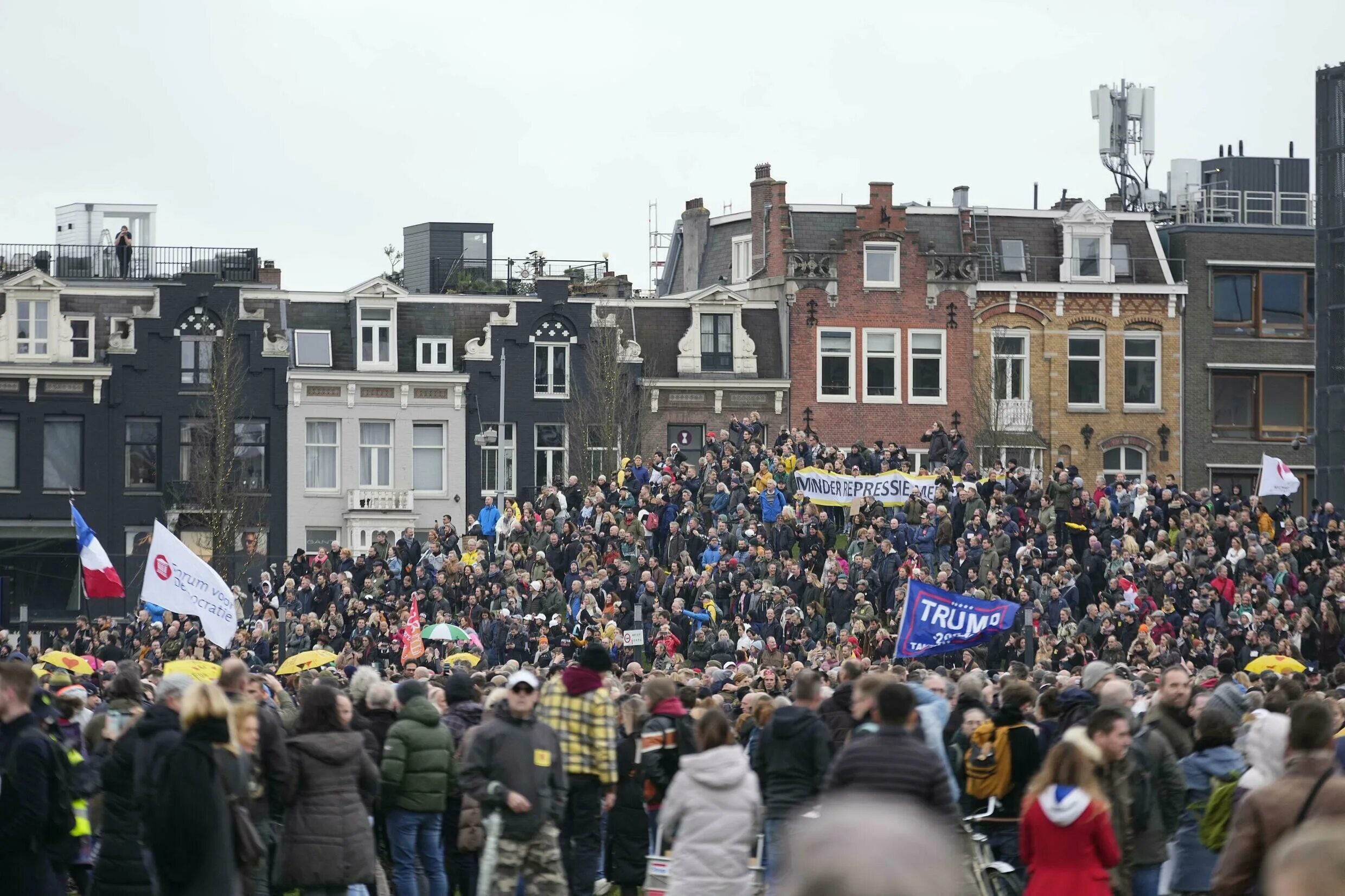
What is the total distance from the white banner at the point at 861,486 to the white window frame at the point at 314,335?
18984mm

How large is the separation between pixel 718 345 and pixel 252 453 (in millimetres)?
11370

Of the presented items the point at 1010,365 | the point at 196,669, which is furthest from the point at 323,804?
the point at 1010,365

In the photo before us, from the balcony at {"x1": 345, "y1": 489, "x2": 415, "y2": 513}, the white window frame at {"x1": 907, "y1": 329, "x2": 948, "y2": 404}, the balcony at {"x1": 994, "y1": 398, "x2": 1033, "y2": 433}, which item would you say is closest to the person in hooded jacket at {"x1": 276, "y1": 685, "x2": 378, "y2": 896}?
the balcony at {"x1": 345, "y1": 489, "x2": 415, "y2": 513}

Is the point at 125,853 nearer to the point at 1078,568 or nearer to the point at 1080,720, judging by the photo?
the point at 1080,720

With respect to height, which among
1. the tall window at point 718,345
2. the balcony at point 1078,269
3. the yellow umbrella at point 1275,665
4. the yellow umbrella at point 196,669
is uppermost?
the balcony at point 1078,269

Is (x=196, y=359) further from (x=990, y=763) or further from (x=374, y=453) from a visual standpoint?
(x=990, y=763)

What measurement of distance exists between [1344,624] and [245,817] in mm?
21957

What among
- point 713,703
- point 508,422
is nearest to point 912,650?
point 713,703

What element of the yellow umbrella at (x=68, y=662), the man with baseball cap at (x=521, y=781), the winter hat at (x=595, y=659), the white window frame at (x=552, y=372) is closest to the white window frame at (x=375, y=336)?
the white window frame at (x=552, y=372)

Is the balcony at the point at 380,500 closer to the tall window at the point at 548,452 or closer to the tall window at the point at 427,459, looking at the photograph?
the tall window at the point at 427,459

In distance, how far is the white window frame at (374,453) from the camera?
52.1 metres

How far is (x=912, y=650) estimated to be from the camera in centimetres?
2586

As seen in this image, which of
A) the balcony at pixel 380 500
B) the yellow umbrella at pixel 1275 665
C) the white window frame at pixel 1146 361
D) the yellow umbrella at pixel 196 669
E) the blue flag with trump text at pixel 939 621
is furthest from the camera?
the white window frame at pixel 1146 361

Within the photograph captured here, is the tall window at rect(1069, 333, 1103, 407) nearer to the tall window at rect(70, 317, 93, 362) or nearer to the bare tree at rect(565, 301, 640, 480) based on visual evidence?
the bare tree at rect(565, 301, 640, 480)
